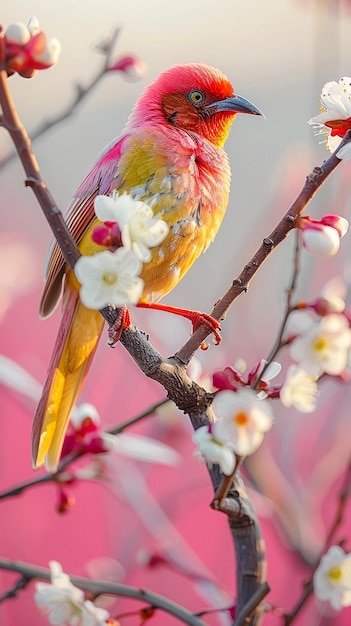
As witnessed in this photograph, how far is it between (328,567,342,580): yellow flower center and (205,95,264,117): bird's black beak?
0.40 meters

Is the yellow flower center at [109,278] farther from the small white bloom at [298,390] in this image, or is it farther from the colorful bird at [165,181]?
the colorful bird at [165,181]

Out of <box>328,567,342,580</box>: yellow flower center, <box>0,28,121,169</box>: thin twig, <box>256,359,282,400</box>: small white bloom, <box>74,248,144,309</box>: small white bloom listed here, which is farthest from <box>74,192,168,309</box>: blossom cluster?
<box>328,567,342,580</box>: yellow flower center

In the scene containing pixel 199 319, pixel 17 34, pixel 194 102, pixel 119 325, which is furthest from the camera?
pixel 194 102

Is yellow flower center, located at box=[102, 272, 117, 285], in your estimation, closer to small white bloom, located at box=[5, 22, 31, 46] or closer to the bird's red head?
small white bloom, located at box=[5, 22, 31, 46]

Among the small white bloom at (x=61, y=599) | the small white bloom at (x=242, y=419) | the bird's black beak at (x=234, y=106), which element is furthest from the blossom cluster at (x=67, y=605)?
the bird's black beak at (x=234, y=106)

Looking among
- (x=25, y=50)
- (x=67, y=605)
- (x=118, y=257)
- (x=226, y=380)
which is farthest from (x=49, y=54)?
(x=67, y=605)

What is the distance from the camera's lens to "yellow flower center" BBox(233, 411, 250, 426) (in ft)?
1.53

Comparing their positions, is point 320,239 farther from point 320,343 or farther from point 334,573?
point 334,573

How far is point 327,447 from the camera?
1302mm

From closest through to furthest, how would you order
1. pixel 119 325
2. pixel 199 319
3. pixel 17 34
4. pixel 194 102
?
pixel 17 34, pixel 119 325, pixel 199 319, pixel 194 102

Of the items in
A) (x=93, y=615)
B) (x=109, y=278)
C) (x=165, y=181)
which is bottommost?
(x=93, y=615)

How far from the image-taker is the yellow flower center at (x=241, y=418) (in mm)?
465

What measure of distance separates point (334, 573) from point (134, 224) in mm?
348

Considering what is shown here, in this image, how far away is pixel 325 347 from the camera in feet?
1.51
